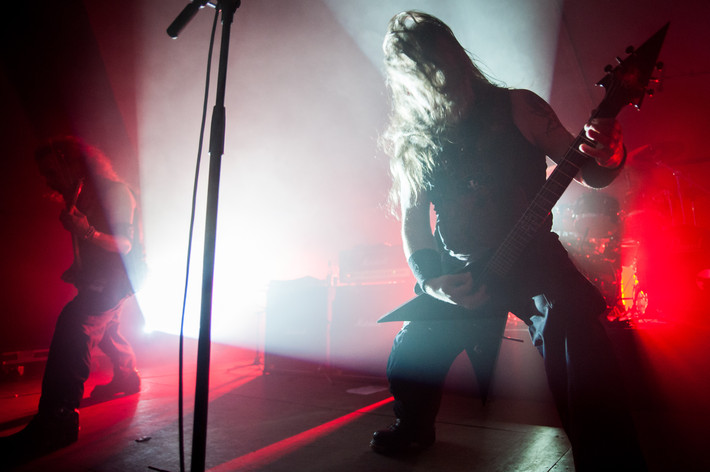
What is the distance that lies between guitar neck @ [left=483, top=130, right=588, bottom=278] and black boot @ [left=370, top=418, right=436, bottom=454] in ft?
2.42

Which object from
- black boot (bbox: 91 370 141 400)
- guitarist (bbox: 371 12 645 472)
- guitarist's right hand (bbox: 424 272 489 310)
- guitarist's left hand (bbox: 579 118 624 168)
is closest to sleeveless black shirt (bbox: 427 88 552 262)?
guitarist (bbox: 371 12 645 472)

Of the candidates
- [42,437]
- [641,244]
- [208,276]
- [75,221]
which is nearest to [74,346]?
[42,437]

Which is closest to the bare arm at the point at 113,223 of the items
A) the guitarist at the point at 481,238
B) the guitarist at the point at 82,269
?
the guitarist at the point at 82,269

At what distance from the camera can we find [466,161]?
1.33 metres

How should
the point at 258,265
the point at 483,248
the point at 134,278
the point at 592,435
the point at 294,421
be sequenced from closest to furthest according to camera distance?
the point at 592,435 → the point at 483,248 → the point at 294,421 → the point at 134,278 → the point at 258,265

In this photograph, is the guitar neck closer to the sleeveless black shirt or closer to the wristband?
the sleeveless black shirt

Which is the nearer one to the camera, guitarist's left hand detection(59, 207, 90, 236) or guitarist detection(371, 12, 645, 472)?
guitarist detection(371, 12, 645, 472)

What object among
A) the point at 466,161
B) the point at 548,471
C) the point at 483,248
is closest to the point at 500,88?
the point at 466,161

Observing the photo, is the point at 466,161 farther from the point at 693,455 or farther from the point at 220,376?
the point at 220,376

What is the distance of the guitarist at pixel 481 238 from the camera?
96 centimetres

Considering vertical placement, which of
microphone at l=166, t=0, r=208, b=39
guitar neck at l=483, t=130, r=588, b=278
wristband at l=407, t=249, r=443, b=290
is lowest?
wristband at l=407, t=249, r=443, b=290

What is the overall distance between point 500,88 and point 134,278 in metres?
2.34

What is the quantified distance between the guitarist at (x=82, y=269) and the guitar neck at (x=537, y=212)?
2087mm

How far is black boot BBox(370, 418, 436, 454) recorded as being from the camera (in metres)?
1.45
